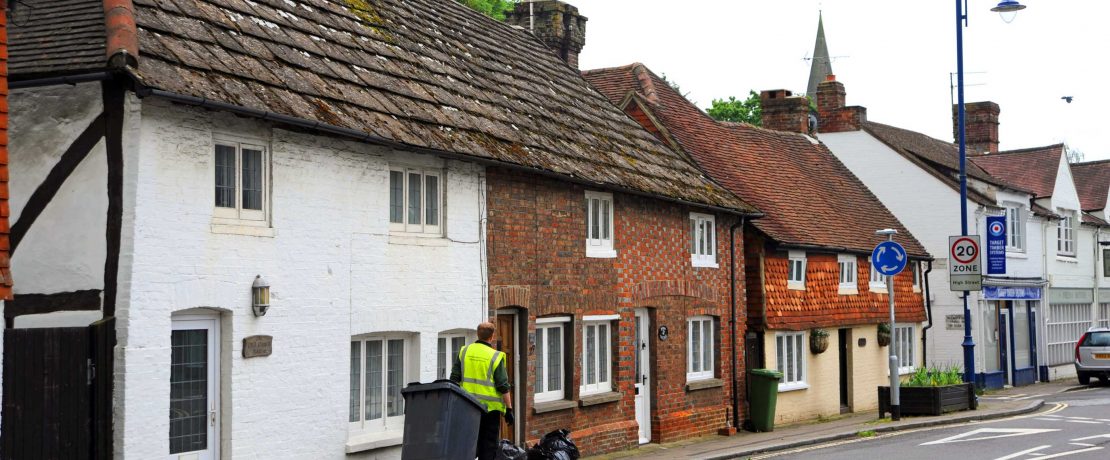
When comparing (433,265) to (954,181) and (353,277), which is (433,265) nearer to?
(353,277)

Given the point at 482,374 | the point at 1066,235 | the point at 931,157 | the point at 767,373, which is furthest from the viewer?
the point at 1066,235

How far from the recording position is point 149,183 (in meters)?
10.6

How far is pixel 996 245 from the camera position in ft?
115

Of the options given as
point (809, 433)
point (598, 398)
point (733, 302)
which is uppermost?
point (733, 302)

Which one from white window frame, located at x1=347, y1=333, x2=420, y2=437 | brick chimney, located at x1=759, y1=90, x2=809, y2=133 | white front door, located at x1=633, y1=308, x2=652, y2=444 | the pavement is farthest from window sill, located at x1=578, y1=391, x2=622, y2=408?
brick chimney, located at x1=759, y1=90, x2=809, y2=133

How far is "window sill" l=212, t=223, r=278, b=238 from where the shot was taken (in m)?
11.5

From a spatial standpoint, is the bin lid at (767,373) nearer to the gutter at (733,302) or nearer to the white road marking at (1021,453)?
the gutter at (733,302)

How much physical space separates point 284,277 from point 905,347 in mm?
23644

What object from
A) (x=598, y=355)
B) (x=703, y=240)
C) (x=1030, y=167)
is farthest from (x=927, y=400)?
(x=1030, y=167)

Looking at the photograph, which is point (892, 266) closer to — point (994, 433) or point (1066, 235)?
point (994, 433)

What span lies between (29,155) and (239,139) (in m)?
1.86

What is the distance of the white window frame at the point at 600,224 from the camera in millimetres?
18266

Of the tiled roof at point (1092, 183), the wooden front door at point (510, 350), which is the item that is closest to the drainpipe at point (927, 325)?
the tiled roof at point (1092, 183)

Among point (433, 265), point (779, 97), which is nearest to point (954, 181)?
point (779, 97)
